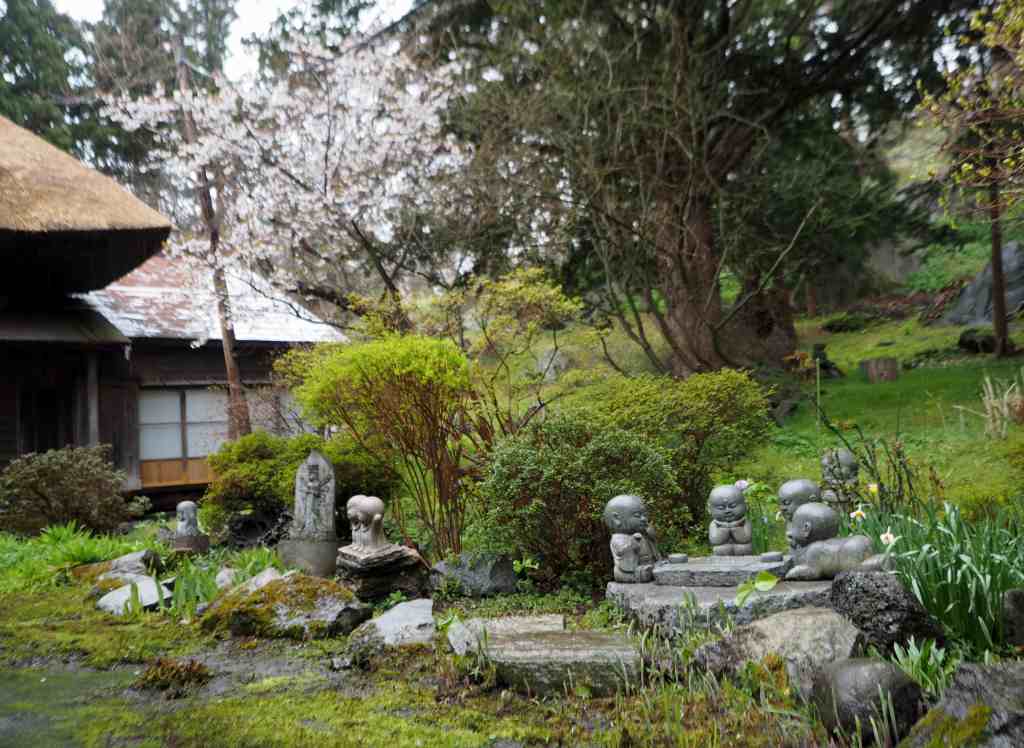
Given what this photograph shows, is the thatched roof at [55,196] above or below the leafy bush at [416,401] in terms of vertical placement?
above

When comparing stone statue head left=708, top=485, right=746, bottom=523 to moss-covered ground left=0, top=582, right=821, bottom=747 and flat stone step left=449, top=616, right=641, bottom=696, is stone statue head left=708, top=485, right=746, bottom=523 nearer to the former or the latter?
moss-covered ground left=0, top=582, right=821, bottom=747

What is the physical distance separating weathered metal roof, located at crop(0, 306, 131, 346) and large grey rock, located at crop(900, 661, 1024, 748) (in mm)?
12702

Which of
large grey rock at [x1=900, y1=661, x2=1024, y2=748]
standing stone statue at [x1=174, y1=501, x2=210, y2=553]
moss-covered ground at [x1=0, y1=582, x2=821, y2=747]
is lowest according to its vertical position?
moss-covered ground at [x1=0, y1=582, x2=821, y2=747]

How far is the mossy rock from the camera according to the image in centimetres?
517

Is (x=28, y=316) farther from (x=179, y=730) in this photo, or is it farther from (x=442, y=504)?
(x=179, y=730)

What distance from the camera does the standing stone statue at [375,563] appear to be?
19.8 feet

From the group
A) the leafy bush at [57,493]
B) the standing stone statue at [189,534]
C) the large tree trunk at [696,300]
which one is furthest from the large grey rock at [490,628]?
the leafy bush at [57,493]

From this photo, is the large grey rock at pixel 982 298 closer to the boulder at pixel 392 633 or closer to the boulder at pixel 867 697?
the boulder at pixel 392 633

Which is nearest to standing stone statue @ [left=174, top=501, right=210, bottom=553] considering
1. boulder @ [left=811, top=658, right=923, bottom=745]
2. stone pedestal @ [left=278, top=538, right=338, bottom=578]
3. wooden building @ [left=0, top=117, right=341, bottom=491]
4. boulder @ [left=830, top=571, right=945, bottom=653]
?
stone pedestal @ [left=278, top=538, right=338, bottom=578]

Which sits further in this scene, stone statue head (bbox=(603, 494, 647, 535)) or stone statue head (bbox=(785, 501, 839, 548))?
stone statue head (bbox=(603, 494, 647, 535))

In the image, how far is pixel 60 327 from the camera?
40.9 ft

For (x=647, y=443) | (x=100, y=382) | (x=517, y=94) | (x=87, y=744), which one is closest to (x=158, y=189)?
(x=100, y=382)

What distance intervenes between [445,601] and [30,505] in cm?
654

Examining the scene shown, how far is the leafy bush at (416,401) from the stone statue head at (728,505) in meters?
2.49
